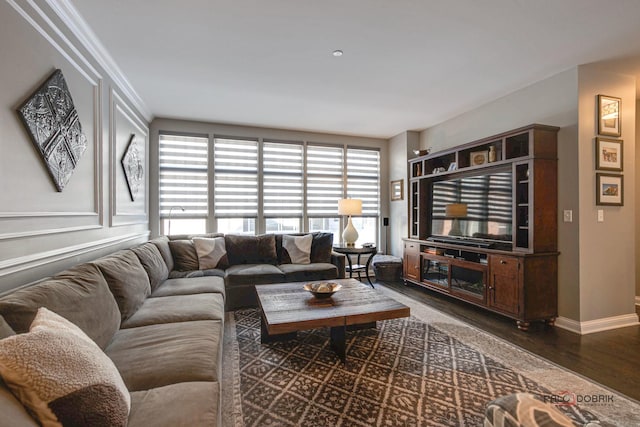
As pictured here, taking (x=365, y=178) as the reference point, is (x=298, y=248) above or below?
below

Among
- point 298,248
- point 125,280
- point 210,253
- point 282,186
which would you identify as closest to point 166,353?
point 125,280

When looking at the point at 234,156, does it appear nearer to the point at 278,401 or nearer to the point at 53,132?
the point at 53,132

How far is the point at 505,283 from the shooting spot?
3113 millimetres

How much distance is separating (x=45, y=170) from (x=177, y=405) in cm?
178

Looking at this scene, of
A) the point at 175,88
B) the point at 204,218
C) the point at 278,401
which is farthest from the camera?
the point at 204,218

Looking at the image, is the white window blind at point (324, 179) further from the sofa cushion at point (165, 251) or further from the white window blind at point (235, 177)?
the sofa cushion at point (165, 251)

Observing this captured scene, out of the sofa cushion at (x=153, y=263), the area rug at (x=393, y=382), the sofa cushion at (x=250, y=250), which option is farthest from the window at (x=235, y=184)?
the area rug at (x=393, y=382)

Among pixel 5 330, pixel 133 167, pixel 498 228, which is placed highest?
pixel 133 167

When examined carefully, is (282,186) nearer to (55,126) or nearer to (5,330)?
(55,126)

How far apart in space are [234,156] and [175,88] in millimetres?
1576

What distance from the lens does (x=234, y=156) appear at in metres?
4.97

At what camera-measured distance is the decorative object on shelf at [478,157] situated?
3.74 meters

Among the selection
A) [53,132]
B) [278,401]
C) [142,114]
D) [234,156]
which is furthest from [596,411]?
[142,114]

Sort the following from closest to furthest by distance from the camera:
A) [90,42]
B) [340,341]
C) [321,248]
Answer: [340,341]
[90,42]
[321,248]
